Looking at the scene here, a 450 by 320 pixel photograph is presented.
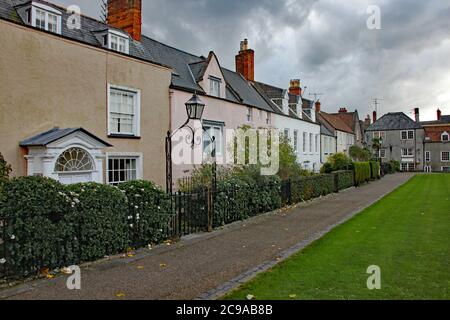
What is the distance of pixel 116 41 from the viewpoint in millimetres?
16344

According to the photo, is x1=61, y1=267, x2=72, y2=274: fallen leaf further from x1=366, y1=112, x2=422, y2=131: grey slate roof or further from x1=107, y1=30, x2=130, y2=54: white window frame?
x1=366, y1=112, x2=422, y2=131: grey slate roof

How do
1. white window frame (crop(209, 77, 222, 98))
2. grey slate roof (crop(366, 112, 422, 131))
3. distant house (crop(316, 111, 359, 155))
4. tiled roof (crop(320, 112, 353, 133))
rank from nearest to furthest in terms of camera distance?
white window frame (crop(209, 77, 222, 98)), distant house (crop(316, 111, 359, 155)), tiled roof (crop(320, 112, 353, 133)), grey slate roof (crop(366, 112, 422, 131))

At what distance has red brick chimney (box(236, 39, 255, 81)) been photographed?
3319 cm

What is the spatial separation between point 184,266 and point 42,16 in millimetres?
11185

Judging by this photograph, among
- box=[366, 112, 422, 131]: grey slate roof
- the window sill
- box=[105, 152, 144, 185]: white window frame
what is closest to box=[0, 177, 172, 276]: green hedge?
box=[105, 152, 144, 185]: white window frame

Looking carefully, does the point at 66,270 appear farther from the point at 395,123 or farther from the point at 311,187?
the point at 395,123

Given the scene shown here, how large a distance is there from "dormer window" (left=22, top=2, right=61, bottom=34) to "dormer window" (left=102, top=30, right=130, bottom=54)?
2.23 meters

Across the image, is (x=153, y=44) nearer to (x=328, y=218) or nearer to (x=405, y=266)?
(x=328, y=218)

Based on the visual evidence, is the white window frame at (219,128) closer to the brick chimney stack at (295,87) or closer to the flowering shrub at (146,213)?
the flowering shrub at (146,213)

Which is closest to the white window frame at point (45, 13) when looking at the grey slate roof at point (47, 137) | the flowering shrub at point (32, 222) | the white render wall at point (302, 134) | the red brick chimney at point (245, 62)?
the grey slate roof at point (47, 137)

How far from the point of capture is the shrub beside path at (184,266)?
5.90 metres

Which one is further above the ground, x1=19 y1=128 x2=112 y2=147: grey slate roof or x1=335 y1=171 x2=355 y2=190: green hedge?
x1=19 y1=128 x2=112 y2=147: grey slate roof
